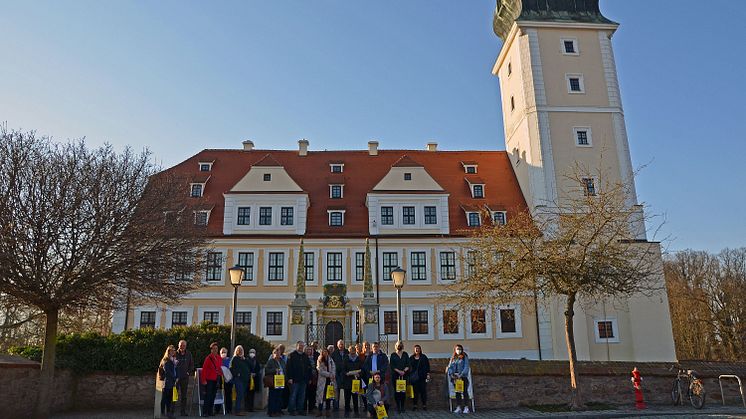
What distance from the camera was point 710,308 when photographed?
33.2m

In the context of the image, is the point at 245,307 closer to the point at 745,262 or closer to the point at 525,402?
the point at 525,402

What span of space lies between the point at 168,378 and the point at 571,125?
24.4 metres

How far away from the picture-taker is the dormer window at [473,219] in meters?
28.0

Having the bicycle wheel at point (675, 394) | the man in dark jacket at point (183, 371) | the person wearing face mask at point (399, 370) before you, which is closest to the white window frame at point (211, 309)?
the man in dark jacket at point (183, 371)

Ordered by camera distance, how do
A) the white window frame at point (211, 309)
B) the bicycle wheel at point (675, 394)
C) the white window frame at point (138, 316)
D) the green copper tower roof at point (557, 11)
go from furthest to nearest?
the green copper tower roof at point (557, 11) → the white window frame at point (211, 309) → the white window frame at point (138, 316) → the bicycle wheel at point (675, 394)

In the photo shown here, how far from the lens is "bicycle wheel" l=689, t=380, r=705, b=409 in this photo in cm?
1307

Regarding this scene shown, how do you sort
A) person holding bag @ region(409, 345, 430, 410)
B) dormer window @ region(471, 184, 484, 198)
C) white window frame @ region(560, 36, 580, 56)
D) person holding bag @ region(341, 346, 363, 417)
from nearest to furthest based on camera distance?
person holding bag @ region(341, 346, 363, 417) → person holding bag @ region(409, 345, 430, 410) → dormer window @ region(471, 184, 484, 198) → white window frame @ region(560, 36, 580, 56)

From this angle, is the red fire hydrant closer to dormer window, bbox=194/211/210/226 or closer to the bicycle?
the bicycle

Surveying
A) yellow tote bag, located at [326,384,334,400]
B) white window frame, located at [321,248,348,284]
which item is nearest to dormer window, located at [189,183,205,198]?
white window frame, located at [321,248,348,284]

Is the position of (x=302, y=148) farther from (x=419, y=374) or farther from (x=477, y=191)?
(x=419, y=374)

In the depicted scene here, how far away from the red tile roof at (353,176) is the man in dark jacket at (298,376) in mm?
15234

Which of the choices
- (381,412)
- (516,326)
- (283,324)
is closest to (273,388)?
(381,412)

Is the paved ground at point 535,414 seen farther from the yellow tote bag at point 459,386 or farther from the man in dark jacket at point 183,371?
the man in dark jacket at point 183,371

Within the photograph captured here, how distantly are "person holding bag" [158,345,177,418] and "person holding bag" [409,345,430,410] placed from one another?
505cm
